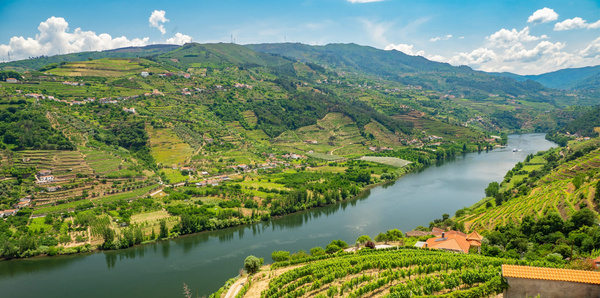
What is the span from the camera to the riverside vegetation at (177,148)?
3656cm

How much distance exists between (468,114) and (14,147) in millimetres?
137016

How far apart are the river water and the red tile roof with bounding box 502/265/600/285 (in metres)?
19.2

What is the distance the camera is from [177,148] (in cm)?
5978

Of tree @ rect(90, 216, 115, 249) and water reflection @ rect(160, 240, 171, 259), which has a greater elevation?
tree @ rect(90, 216, 115, 249)

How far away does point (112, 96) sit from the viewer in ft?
Result: 240

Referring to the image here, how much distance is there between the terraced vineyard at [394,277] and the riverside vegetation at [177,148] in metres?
18.6

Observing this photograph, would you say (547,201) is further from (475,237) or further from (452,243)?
(452,243)

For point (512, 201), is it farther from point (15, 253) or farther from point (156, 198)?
point (15, 253)

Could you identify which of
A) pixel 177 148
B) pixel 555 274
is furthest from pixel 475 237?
pixel 177 148

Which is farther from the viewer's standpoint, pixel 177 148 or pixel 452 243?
pixel 177 148

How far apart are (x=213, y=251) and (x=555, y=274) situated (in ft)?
88.1

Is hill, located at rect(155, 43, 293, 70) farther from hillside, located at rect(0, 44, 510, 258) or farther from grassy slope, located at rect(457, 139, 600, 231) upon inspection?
grassy slope, located at rect(457, 139, 600, 231)

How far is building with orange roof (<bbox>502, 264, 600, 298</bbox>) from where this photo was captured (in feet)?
35.7

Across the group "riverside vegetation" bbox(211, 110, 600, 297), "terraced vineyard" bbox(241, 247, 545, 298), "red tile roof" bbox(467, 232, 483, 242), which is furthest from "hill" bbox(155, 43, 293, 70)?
"terraced vineyard" bbox(241, 247, 545, 298)
